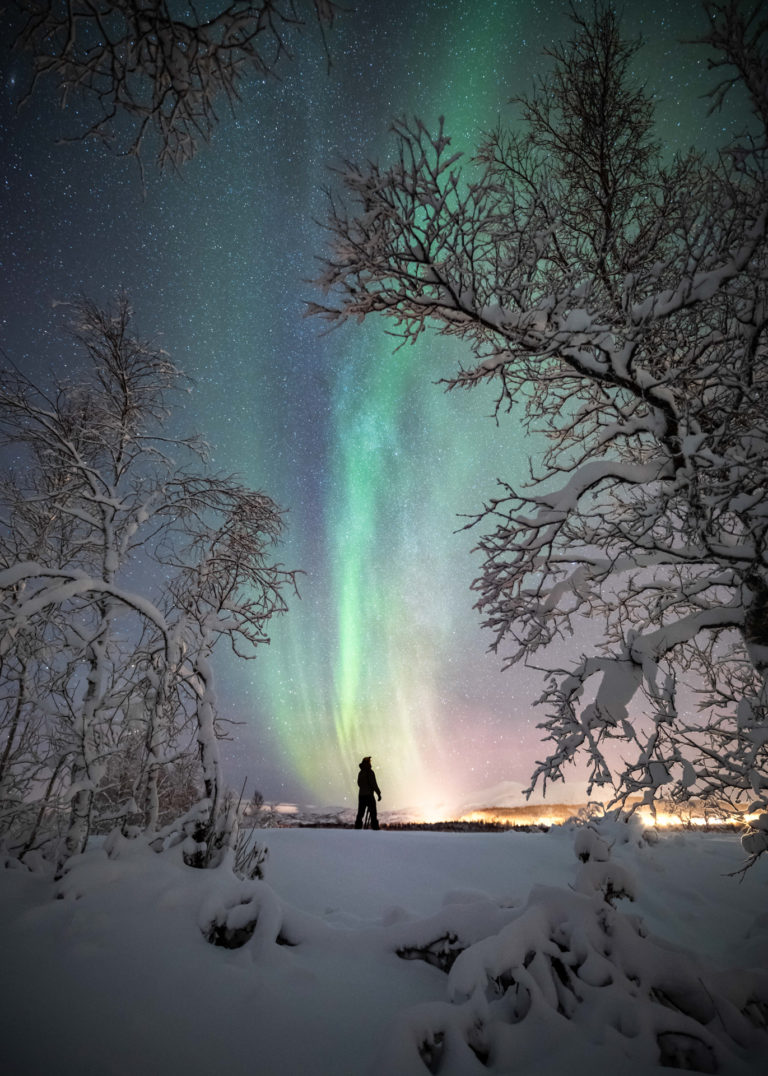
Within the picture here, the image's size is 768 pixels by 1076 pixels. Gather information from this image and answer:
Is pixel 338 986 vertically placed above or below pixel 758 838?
below

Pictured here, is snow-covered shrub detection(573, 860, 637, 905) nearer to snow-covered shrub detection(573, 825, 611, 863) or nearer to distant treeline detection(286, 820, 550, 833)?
snow-covered shrub detection(573, 825, 611, 863)

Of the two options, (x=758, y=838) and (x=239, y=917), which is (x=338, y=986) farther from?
(x=758, y=838)

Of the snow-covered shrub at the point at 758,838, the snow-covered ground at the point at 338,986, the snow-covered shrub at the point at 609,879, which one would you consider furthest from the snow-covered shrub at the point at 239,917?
the snow-covered shrub at the point at 758,838

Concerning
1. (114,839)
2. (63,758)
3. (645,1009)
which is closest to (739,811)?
(645,1009)

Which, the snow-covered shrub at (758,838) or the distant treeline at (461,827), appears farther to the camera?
the distant treeline at (461,827)

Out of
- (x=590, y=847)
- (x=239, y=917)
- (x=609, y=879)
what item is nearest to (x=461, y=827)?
(x=590, y=847)

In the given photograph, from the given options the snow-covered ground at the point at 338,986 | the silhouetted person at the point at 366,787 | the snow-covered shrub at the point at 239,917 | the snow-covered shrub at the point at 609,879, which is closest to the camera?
the snow-covered ground at the point at 338,986

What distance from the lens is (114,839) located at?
142 inches

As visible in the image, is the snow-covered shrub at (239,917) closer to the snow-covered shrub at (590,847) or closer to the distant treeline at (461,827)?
the snow-covered shrub at (590,847)

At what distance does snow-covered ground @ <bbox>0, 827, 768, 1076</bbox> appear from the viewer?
192cm

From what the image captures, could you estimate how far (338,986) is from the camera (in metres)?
2.60

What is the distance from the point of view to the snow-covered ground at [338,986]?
75.4 inches

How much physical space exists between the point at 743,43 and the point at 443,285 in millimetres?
2153

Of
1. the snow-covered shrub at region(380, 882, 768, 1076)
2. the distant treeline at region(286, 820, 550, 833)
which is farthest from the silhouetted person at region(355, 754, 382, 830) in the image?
the snow-covered shrub at region(380, 882, 768, 1076)
